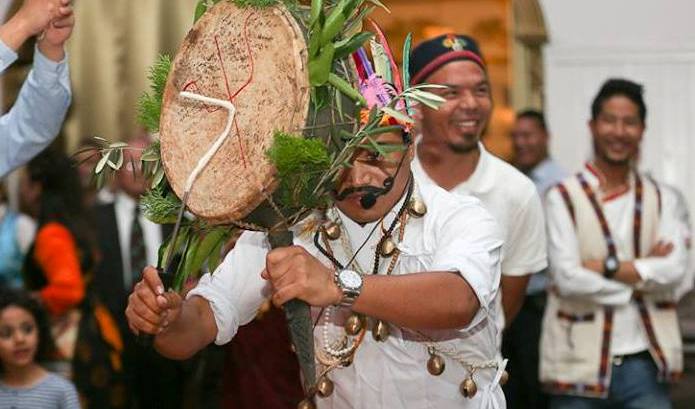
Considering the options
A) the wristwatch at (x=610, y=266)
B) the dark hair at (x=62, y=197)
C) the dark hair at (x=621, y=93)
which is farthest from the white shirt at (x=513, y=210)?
the dark hair at (x=62, y=197)

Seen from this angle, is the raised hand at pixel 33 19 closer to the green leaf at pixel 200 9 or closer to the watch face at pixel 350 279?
the green leaf at pixel 200 9

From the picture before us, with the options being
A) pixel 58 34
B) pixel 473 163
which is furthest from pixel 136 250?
pixel 58 34

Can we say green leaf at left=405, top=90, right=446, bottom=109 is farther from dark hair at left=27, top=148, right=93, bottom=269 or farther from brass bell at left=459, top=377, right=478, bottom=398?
dark hair at left=27, top=148, right=93, bottom=269

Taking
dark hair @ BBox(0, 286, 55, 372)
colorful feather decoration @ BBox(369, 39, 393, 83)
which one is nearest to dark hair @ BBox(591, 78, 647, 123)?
dark hair @ BBox(0, 286, 55, 372)

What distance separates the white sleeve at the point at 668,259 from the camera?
653 cm

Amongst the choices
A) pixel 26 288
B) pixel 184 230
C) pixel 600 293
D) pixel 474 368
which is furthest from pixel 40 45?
pixel 26 288

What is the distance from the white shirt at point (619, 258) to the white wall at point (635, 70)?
4955 millimetres

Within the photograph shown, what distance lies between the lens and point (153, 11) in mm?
12750

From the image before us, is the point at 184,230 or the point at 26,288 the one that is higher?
the point at 184,230

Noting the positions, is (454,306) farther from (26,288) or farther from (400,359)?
(26,288)

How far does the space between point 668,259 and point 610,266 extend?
235 millimetres

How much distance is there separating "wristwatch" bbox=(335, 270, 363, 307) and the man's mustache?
19 centimetres

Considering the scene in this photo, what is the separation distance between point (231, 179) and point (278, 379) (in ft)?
9.27

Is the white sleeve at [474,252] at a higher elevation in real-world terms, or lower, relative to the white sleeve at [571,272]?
higher
